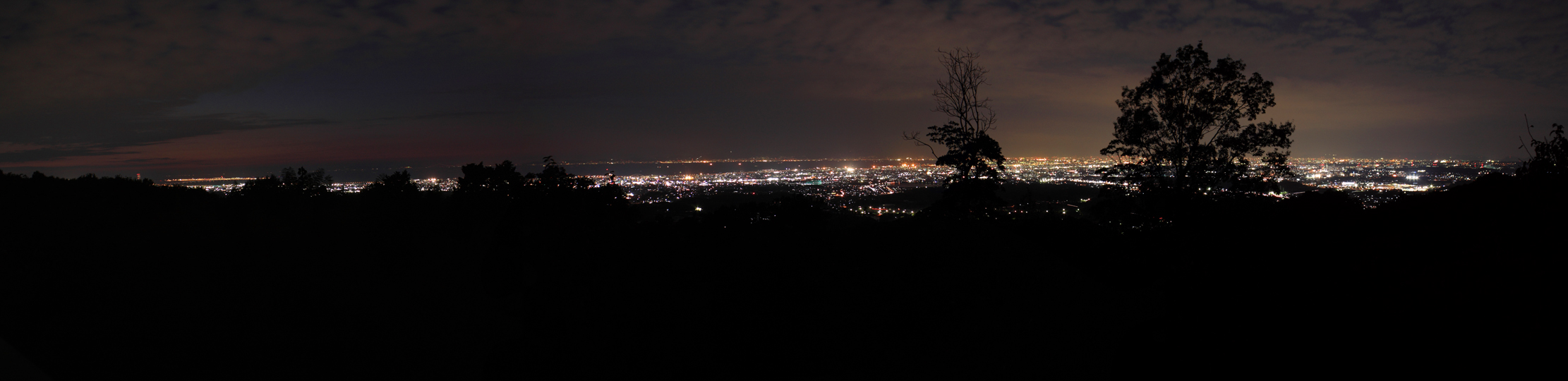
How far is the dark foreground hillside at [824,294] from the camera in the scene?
763 cm

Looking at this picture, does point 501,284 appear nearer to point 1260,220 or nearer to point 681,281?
point 681,281

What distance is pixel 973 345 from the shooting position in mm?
10219

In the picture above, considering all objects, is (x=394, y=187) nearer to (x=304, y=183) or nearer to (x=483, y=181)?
(x=483, y=181)

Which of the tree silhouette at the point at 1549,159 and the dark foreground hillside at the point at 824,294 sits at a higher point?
the tree silhouette at the point at 1549,159

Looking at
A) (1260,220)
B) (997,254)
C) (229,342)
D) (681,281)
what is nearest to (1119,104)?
(1260,220)

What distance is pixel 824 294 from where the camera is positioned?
1245 cm

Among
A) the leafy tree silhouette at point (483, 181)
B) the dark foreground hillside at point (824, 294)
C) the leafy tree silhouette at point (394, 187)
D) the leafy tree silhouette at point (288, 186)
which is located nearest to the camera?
the dark foreground hillside at point (824, 294)

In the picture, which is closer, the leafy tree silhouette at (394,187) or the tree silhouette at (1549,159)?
the tree silhouette at (1549,159)

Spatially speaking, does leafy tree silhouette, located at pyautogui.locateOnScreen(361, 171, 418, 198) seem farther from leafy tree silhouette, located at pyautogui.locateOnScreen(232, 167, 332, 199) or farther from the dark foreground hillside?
the dark foreground hillside

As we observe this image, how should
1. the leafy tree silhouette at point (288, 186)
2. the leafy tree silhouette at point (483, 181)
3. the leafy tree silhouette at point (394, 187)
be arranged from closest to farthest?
the leafy tree silhouette at point (483, 181)
the leafy tree silhouette at point (394, 187)
the leafy tree silhouette at point (288, 186)

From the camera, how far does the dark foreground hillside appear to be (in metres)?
7.63

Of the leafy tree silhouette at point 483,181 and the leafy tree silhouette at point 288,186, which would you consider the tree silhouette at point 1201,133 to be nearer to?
the leafy tree silhouette at point 483,181

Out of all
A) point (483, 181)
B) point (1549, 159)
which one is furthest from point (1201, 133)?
point (483, 181)

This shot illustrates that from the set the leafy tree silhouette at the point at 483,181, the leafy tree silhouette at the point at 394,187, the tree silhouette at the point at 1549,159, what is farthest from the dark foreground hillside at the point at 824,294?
the leafy tree silhouette at the point at 394,187
